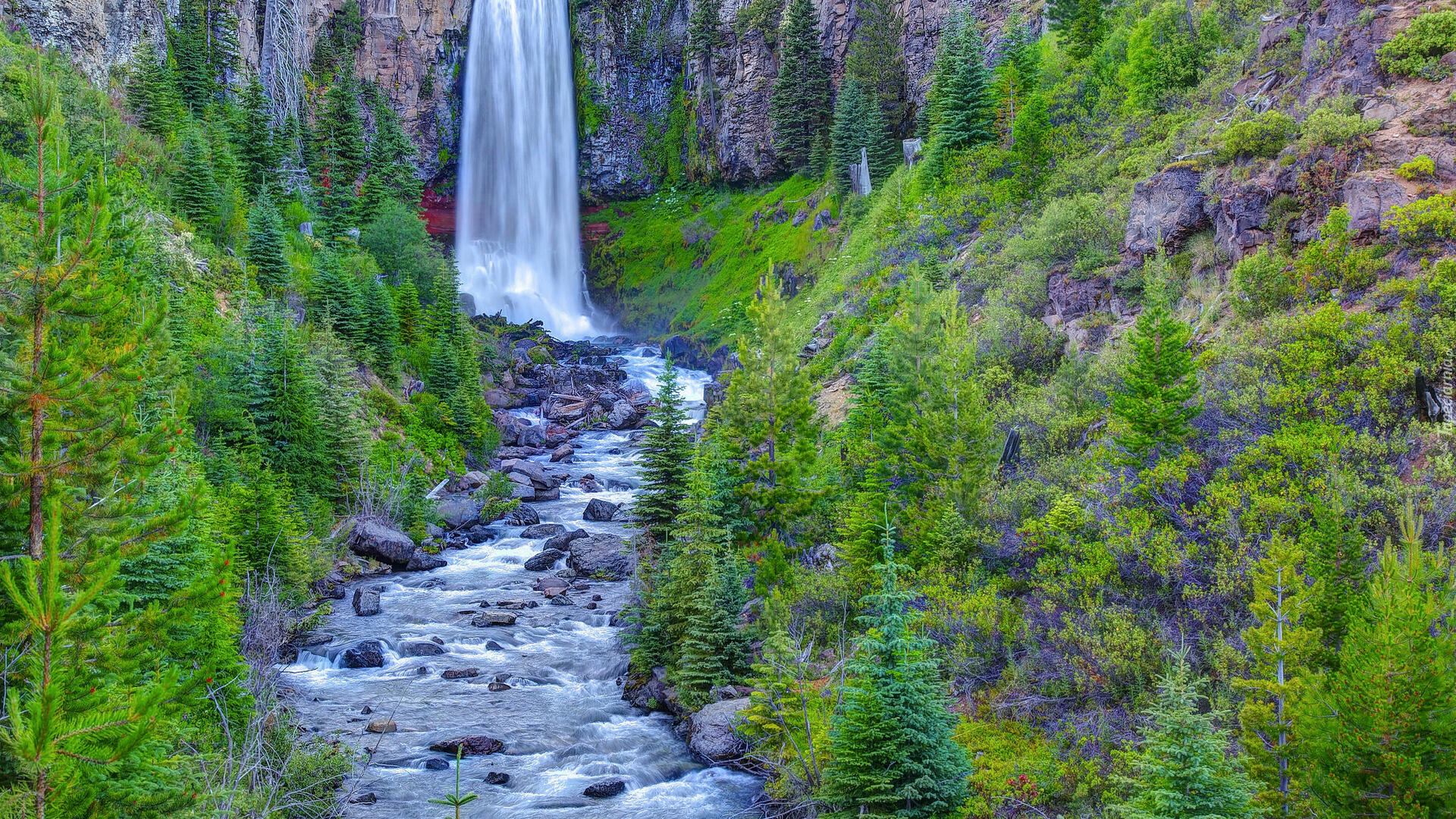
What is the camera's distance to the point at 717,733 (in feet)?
55.8

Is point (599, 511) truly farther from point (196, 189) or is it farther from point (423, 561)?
point (196, 189)

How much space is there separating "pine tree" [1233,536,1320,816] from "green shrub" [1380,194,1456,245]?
31.9 ft

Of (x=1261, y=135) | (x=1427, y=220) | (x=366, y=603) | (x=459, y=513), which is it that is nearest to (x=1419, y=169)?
(x=1427, y=220)

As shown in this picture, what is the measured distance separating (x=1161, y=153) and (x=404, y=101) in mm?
73895

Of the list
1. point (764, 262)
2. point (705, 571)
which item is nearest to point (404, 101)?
point (764, 262)

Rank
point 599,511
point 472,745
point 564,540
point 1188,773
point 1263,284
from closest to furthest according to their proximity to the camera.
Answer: point 1188,773 → point 472,745 → point 1263,284 → point 564,540 → point 599,511

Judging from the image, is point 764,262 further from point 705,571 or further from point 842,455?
point 705,571

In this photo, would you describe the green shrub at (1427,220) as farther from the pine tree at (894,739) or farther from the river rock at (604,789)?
the river rock at (604,789)

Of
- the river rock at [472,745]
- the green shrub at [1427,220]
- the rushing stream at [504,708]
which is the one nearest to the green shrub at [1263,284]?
the green shrub at [1427,220]

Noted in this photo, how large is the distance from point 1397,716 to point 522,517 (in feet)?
104

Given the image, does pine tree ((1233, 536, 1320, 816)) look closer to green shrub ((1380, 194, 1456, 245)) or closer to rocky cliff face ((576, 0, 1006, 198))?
green shrub ((1380, 194, 1456, 245))

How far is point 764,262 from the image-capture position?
65562 millimetres

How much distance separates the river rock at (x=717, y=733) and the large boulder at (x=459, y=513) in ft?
65.6

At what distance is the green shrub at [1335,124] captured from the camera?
1927cm
